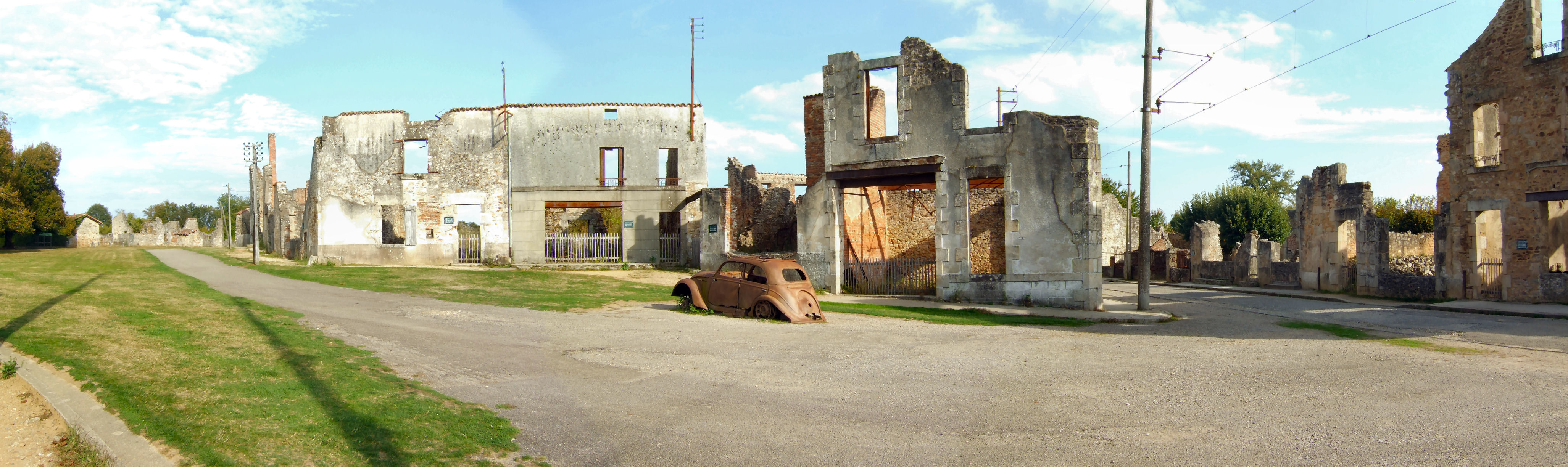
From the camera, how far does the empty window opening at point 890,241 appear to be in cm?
2077

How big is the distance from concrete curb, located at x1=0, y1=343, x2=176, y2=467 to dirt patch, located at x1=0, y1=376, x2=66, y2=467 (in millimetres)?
58

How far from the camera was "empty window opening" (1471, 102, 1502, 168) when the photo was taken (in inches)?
813

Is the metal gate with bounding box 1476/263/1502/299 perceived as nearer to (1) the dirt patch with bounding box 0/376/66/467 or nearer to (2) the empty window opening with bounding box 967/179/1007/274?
(2) the empty window opening with bounding box 967/179/1007/274

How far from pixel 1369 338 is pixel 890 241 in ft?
50.0

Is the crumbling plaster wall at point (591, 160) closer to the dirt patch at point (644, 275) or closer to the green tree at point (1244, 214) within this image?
the dirt patch at point (644, 275)

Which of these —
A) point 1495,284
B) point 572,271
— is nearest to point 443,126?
point 572,271

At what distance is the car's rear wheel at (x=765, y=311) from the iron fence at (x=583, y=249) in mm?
17128

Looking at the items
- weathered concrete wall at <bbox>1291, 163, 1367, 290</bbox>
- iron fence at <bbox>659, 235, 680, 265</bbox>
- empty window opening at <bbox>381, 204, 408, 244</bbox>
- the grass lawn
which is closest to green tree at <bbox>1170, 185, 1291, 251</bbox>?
weathered concrete wall at <bbox>1291, 163, 1367, 290</bbox>

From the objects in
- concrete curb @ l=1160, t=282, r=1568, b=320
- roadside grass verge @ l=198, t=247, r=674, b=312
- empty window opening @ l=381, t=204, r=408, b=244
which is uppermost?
empty window opening @ l=381, t=204, r=408, b=244

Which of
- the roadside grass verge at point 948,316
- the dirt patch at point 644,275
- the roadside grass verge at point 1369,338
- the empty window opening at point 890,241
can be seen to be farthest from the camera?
the dirt patch at point 644,275

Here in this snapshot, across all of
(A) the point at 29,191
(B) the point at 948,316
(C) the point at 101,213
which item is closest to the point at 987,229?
(B) the point at 948,316

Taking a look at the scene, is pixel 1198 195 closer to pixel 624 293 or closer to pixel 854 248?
pixel 854 248

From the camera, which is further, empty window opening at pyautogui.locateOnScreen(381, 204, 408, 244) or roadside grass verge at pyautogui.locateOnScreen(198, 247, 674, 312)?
empty window opening at pyautogui.locateOnScreen(381, 204, 408, 244)

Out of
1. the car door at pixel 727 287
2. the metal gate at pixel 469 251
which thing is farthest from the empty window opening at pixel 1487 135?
the metal gate at pixel 469 251
